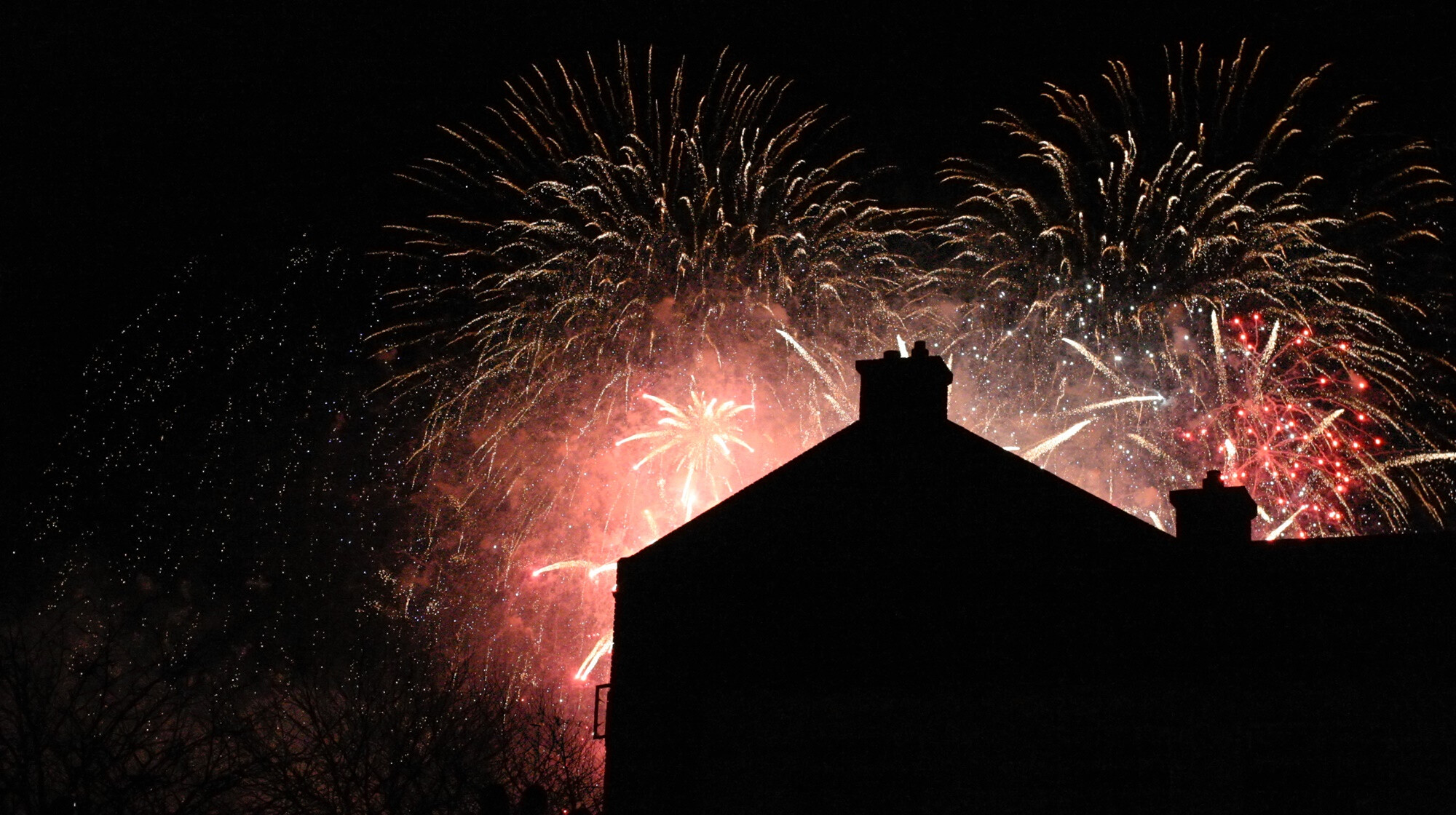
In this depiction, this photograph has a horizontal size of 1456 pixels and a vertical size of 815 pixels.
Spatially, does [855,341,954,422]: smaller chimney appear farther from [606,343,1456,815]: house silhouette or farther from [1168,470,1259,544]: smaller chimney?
[1168,470,1259,544]: smaller chimney

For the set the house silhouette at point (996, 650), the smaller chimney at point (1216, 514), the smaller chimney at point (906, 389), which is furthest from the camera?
the smaller chimney at point (906, 389)

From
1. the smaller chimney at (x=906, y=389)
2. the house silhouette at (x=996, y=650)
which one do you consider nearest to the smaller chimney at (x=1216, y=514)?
the house silhouette at (x=996, y=650)

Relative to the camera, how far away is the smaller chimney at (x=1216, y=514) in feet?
45.6

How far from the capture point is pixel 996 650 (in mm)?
13680

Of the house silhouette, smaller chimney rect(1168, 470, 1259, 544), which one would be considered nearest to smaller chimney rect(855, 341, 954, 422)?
the house silhouette

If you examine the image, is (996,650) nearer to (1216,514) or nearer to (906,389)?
(1216,514)

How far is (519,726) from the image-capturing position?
26.2 meters

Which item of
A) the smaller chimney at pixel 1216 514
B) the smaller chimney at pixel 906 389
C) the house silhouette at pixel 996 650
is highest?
the smaller chimney at pixel 906 389

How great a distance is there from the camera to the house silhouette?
12.3m

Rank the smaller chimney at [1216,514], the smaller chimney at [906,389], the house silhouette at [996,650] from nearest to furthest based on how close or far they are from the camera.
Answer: the house silhouette at [996,650] < the smaller chimney at [1216,514] < the smaller chimney at [906,389]

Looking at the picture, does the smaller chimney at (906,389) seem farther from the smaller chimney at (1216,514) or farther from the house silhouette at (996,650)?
the smaller chimney at (1216,514)

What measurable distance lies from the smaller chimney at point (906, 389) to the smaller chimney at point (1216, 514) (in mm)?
3062

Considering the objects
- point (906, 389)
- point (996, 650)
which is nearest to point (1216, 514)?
point (996, 650)

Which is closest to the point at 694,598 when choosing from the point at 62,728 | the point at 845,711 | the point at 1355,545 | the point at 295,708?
the point at 845,711
